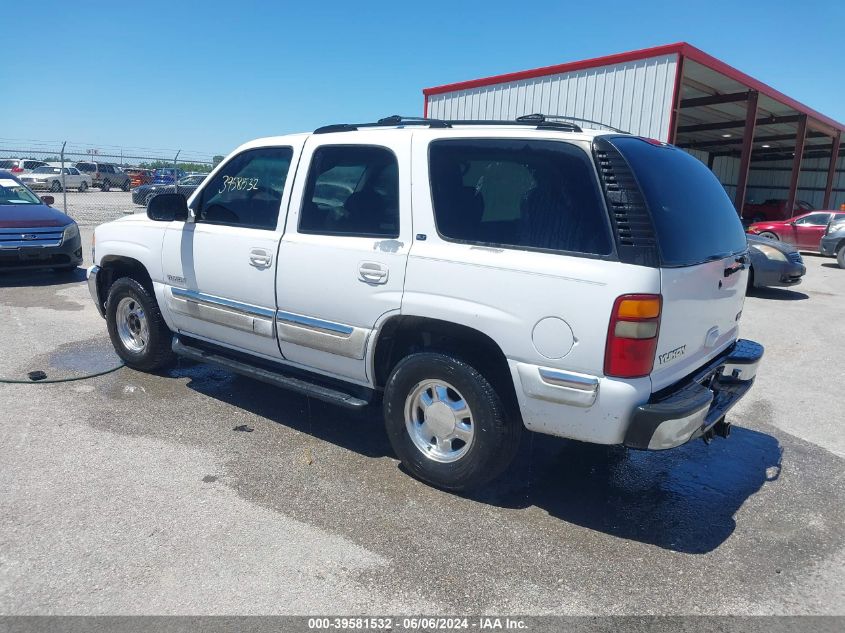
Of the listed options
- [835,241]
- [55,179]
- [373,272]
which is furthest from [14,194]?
[55,179]

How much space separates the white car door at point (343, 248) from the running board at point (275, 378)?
0.44ft

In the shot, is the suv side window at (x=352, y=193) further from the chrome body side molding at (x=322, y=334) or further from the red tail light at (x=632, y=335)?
the red tail light at (x=632, y=335)

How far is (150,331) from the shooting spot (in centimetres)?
533

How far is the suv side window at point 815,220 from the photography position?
17562mm

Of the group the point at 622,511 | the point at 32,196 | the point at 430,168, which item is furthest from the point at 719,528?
the point at 32,196

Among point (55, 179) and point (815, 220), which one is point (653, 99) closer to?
point (815, 220)

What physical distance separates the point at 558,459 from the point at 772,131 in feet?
96.8

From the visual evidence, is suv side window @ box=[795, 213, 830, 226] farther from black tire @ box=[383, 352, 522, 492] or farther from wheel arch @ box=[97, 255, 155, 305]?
wheel arch @ box=[97, 255, 155, 305]

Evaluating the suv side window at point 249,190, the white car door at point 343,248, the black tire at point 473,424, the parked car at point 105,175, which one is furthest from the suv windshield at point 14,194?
the parked car at point 105,175

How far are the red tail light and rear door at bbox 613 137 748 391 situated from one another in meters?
0.07

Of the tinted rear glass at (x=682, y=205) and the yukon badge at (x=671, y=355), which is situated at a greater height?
the tinted rear glass at (x=682, y=205)

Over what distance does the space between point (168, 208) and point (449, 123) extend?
2.26 m

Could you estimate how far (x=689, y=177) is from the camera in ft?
11.9

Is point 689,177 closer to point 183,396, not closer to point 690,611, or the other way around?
point 690,611
